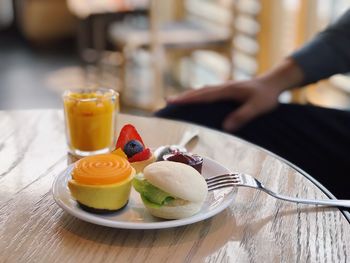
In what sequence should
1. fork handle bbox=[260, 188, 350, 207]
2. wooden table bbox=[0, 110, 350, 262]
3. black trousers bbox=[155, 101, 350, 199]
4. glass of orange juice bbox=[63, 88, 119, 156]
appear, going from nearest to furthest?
wooden table bbox=[0, 110, 350, 262], fork handle bbox=[260, 188, 350, 207], glass of orange juice bbox=[63, 88, 119, 156], black trousers bbox=[155, 101, 350, 199]

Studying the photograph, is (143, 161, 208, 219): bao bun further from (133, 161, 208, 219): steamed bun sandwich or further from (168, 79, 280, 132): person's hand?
(168, 79, 280, 132): person's hand

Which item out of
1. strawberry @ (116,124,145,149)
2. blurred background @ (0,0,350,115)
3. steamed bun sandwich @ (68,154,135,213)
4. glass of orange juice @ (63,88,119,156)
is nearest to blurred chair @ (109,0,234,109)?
blurred background @ (0,0,350,115)

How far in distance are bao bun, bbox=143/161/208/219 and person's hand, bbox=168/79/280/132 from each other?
1.71 feet

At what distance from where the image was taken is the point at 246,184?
759mm

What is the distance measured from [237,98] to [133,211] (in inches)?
22.0

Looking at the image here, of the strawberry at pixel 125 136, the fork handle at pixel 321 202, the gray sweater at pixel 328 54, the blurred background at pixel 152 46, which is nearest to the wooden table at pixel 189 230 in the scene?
the fork handle at pixel 321 202

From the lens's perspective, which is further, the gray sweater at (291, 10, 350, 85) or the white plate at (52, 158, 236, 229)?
the gray sweater at (291, 10, 350, 85)

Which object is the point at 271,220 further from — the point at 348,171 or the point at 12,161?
the point at 348,171

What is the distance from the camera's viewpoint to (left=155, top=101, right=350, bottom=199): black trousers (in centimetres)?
120

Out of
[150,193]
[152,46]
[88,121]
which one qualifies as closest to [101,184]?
[150,193]

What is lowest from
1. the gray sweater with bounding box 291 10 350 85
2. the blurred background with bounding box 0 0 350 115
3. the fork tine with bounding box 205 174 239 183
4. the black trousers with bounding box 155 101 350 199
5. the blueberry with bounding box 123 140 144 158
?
the blurred background with bounding box 0 0 350 115

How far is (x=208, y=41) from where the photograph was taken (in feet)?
8.65

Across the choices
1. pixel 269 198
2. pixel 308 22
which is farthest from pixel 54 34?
pixel 269 198

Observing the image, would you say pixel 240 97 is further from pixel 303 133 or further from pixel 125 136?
pixel 125 136
